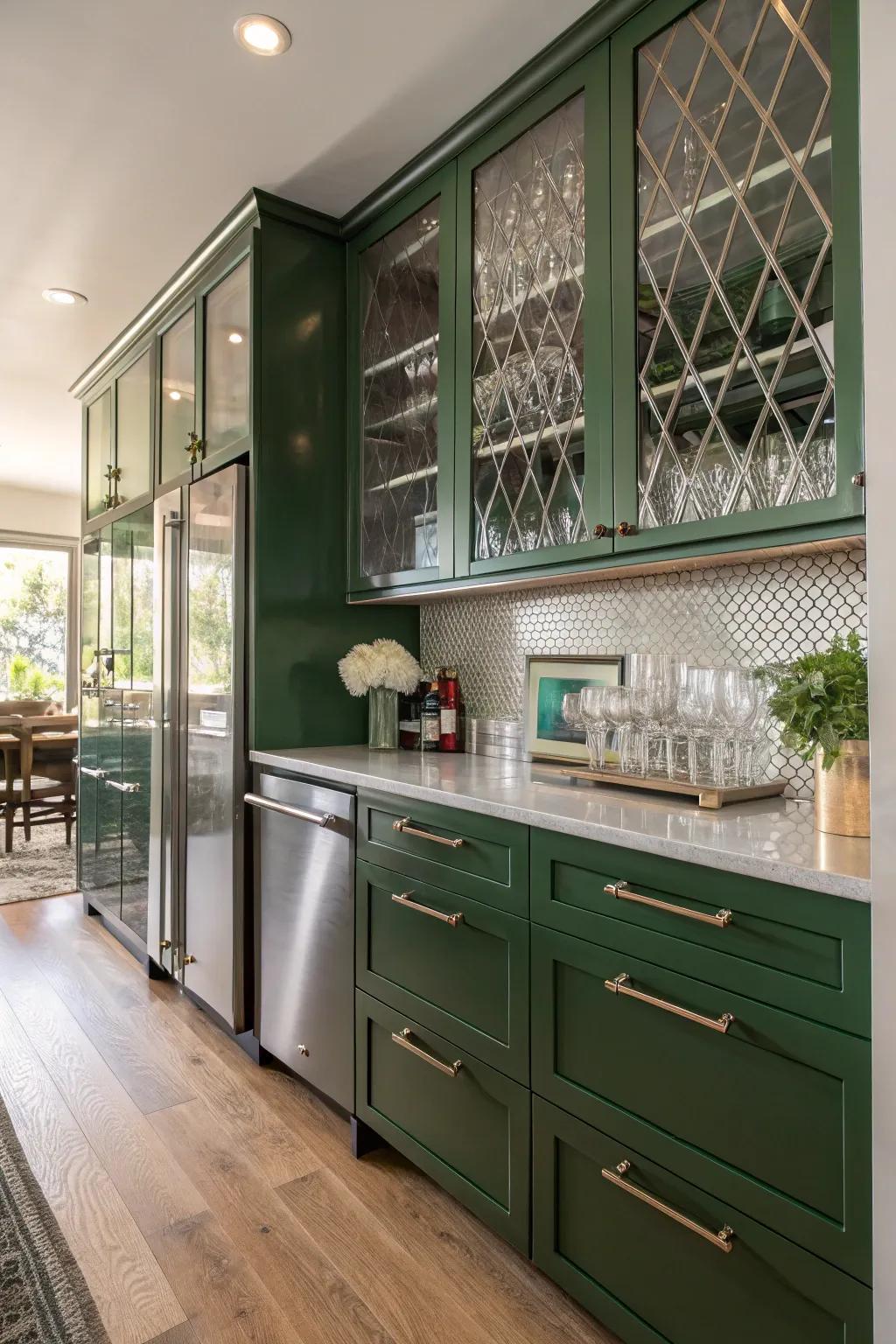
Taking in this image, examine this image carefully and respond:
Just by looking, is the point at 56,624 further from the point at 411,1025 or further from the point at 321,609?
the point at 411,1025

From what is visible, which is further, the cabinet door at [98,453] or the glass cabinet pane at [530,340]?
the cabinet door at [98,453]

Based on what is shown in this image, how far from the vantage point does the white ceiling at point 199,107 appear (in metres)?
1.81

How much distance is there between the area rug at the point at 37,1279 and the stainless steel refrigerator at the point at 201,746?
29.8 inches

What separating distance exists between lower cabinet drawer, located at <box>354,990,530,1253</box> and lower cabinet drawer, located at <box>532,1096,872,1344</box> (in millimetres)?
62

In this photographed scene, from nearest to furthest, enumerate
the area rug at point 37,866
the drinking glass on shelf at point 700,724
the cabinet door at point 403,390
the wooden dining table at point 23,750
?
the drinking glass on shelf at point 700,724 → the cabinet door at point 403,390 → the area rug at point 37,866 → the wooden dining table at point 23,750

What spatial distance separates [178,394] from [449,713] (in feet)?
5.41

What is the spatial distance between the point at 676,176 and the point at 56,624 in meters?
6.76

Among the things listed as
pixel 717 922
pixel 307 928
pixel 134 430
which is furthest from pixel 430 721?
pixel 134 430

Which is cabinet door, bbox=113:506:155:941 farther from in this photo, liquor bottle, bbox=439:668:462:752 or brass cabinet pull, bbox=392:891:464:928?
brass cabinet pull, bbox=392:891:464:928

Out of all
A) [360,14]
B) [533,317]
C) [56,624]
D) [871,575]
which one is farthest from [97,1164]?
[56,624]

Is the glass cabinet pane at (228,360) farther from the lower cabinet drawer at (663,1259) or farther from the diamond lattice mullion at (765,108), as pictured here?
the lower cabinet drawer at (663,1259)

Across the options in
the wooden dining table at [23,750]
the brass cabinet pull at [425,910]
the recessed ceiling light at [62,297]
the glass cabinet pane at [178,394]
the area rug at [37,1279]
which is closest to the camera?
the area rug at [37,1279]

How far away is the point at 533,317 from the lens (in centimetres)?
200

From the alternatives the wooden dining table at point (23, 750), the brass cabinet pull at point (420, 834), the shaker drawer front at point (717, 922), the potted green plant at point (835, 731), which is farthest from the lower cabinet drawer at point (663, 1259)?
the wooden dining table at point (23, 750)
